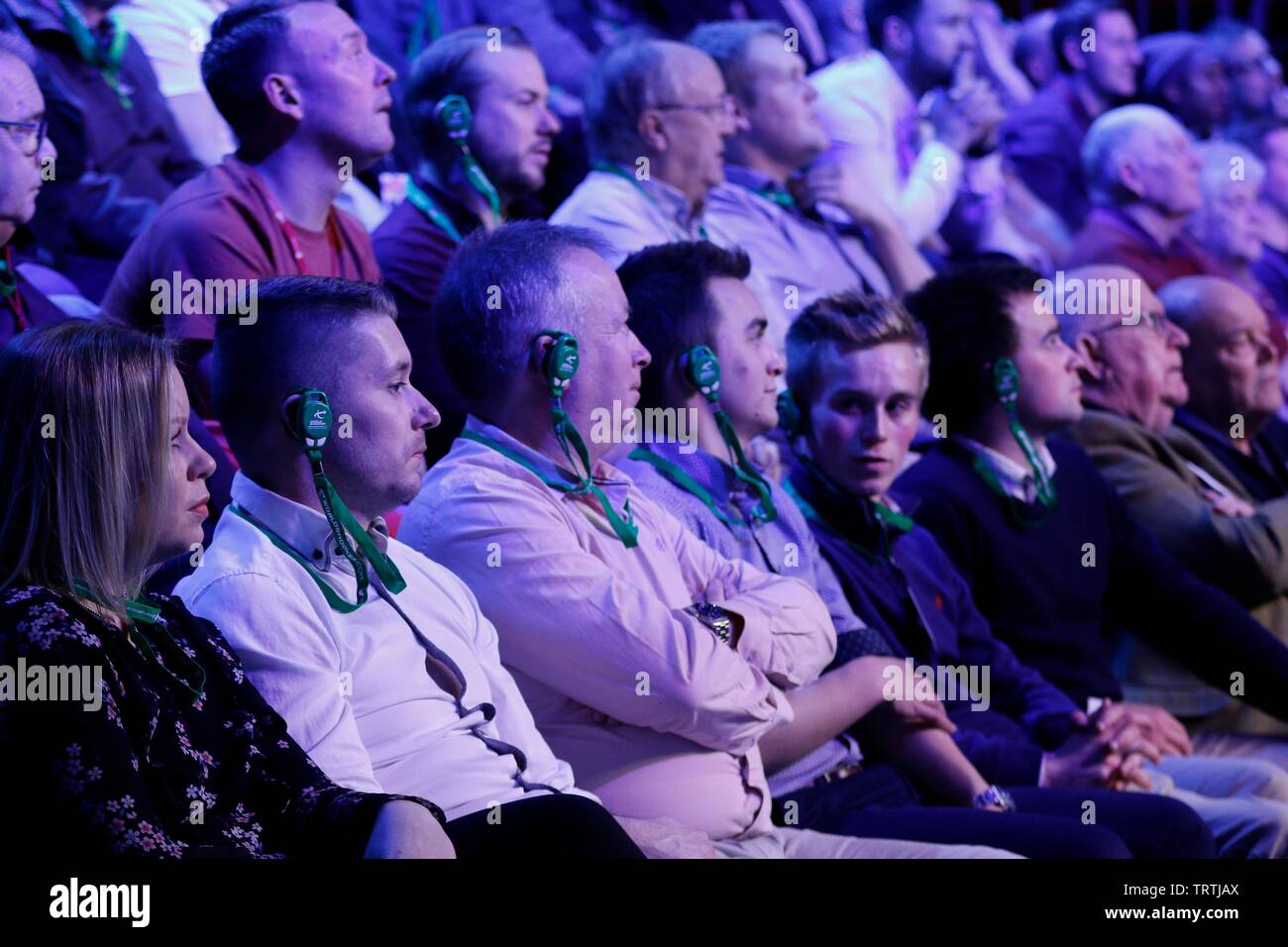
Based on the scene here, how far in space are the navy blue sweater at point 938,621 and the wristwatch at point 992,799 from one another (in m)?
0.15

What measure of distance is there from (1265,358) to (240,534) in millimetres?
2880

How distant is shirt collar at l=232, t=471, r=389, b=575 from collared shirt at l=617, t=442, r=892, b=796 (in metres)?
0.77

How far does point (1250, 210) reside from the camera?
216 inches

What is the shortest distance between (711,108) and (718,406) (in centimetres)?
115

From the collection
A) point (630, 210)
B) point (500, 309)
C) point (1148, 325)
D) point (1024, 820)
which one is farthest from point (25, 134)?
point (1148, 325)

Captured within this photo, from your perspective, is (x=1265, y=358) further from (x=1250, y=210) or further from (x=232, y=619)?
(x=232, y=619)

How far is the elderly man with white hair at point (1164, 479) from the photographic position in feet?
11.3

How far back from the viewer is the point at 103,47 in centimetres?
334

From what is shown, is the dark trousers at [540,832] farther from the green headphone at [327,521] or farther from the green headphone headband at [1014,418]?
the green headphone headband at [1014,418]

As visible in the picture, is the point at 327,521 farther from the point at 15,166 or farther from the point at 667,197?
the point at 667,197

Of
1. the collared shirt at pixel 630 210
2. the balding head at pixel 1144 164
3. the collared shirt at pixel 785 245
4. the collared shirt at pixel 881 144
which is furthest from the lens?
the balding head at pixel 1144 164

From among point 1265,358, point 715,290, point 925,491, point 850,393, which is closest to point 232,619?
point 715,290

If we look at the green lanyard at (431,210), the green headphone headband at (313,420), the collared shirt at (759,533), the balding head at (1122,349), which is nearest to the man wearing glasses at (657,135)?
the green lanyard at (431,210)

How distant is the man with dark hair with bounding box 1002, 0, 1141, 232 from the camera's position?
5.98 m
